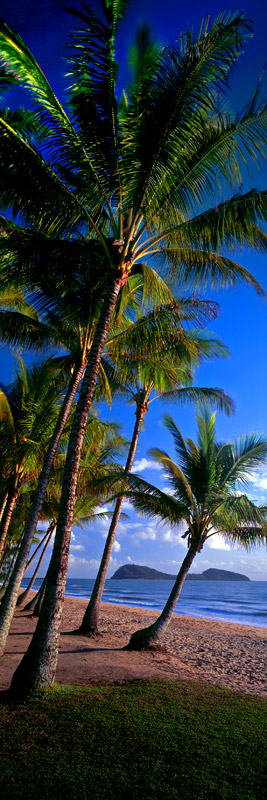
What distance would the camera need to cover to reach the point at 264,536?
1010cm

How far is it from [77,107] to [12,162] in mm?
1237

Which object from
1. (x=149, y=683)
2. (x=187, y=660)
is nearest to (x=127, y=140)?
(x=149, y=683)

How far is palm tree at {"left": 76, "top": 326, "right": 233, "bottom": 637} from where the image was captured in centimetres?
966

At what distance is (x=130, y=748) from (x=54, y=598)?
197cm

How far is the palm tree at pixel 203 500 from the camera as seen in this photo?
32.7 ft

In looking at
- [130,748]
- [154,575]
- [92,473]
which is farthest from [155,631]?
[154,575]

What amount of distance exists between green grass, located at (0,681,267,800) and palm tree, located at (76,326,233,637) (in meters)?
5.60

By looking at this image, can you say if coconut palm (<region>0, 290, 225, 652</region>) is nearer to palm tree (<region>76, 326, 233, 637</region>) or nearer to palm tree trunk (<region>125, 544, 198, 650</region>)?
palm tree (<region>76, 326, 233, 637</region>)

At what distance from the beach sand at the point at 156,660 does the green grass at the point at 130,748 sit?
1.79 metres

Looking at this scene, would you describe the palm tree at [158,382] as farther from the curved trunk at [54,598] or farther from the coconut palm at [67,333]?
the curved trunk at [54,598]

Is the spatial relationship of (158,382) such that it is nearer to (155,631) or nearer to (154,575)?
(155,631)

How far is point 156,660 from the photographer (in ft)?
30.2

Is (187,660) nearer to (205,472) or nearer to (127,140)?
(205,472)

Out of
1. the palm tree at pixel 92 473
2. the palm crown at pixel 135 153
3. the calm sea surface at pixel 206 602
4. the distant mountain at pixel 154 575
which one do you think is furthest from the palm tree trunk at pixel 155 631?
the distant mountain at pixel 154 575
